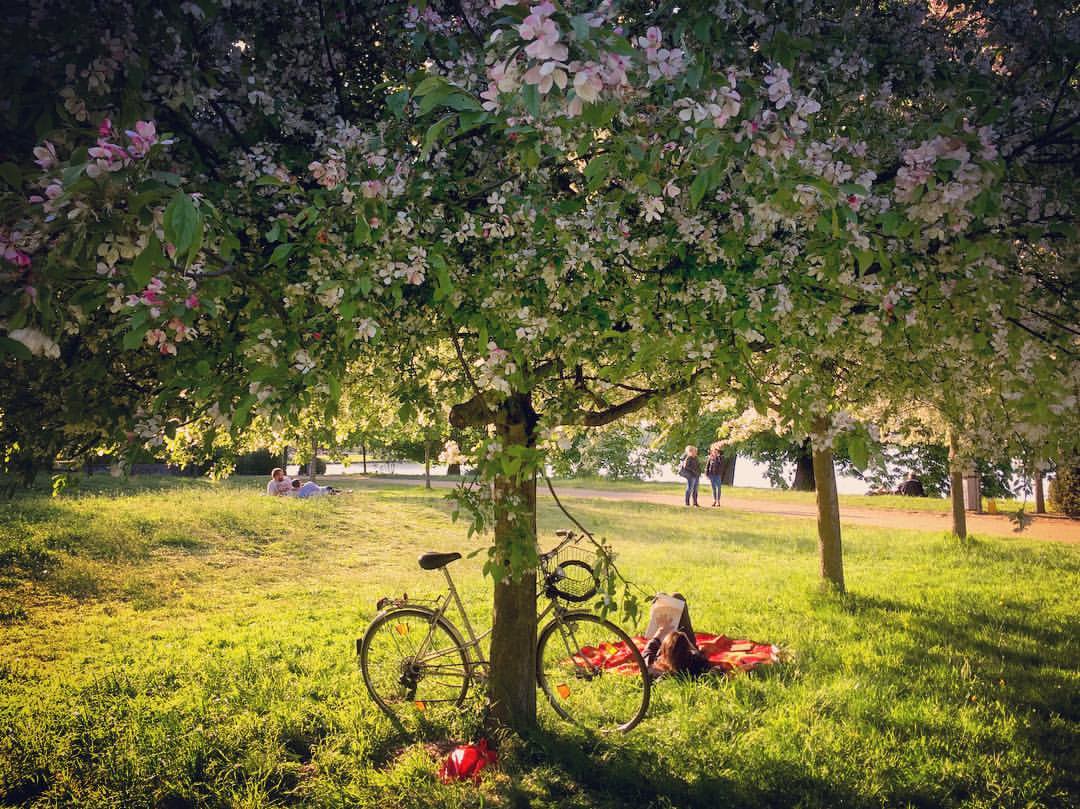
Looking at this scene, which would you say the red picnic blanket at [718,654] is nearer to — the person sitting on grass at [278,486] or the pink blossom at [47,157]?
the pink blossom at [47,157]

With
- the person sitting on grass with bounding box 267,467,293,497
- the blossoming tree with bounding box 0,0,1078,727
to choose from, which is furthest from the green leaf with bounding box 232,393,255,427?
the person sitting on grass with bounding box 267,467,293,497

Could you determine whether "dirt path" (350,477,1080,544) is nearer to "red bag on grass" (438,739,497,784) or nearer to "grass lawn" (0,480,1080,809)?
"grass lawn" (0,480,1080,809)

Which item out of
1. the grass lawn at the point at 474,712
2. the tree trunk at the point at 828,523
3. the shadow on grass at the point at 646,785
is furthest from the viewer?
the tree trunk at the point at 828,523

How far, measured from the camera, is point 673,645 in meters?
7.16

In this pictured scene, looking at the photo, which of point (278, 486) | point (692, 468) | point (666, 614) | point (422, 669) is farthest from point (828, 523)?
point (278, 486)

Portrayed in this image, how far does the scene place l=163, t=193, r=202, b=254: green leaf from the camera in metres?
1.96

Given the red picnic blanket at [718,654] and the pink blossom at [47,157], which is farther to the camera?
the red picnic blanket at [718,654]

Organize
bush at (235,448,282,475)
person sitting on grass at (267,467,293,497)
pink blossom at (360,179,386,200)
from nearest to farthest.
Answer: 1. pink blossom at (360,179,386,200)
2. person sitting on grass at (267,467,293,497)
3. bush at (235,448,282,475)

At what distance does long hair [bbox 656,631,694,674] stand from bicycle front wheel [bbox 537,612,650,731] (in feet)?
1.35

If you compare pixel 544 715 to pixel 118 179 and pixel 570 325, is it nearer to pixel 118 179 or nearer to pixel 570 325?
pixel 570 325

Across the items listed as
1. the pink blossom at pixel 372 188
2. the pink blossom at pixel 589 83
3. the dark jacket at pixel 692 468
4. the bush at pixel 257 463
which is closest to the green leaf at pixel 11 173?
the pink blossom at pixel 372 188

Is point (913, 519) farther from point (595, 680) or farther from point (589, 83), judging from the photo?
point (589, 83)

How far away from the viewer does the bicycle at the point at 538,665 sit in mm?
5926

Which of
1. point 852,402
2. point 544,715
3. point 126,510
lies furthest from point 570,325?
point 126,510
